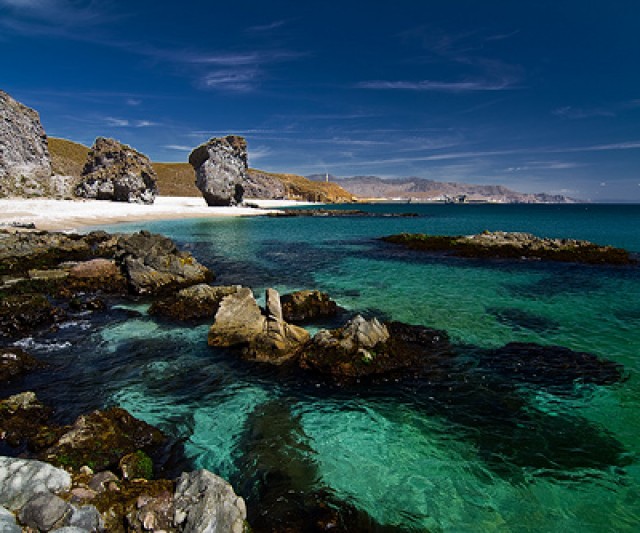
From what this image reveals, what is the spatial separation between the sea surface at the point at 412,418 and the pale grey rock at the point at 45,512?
10.6 feet

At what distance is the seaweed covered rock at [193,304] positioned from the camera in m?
18.8

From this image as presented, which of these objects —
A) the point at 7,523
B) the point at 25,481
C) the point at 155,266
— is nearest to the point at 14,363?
the point at 25,481

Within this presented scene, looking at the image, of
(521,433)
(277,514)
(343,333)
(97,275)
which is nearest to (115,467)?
(277,514)

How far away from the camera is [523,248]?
3866cm

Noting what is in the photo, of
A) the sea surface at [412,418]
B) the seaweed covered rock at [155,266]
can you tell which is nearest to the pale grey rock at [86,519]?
the sea surface at [412,418]

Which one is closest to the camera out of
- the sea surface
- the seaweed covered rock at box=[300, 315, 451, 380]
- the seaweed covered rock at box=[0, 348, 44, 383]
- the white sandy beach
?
the sea surface

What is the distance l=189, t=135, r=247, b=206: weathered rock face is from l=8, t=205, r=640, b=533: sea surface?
313 feet

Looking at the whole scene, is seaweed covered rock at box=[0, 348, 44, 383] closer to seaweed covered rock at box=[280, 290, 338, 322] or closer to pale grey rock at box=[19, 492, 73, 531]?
pale grey rock at box=[19, 492, 73, 531]

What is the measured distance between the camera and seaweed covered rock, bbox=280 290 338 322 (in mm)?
18531

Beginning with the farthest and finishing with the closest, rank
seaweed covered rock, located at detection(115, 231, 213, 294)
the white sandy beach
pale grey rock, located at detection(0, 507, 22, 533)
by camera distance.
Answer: the white sandy beach < seaweed covered rock, located at detection(115, 231, 213, 294) < pale grey rock, located at detection(0, 507, 22, 533)

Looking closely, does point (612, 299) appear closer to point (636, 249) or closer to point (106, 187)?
point (636, 249)

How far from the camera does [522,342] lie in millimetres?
15383

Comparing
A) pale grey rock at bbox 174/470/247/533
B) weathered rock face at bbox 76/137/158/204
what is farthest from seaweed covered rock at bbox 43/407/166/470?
weathered rock face at bbox 76/137/158/204

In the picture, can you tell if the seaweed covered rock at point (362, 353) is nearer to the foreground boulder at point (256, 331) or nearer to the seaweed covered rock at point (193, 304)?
the foreground boulder at point (256, 331)
